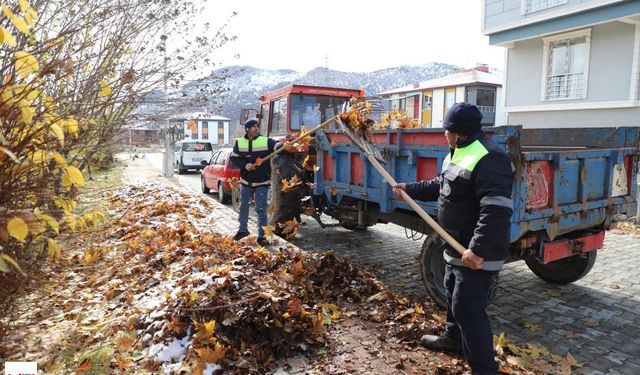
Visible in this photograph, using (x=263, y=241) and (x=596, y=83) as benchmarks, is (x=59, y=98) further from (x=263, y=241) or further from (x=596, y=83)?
(x=596, y=83)

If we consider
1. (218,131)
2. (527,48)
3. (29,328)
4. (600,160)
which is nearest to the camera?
(29,328)

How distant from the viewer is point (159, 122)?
5723 mm

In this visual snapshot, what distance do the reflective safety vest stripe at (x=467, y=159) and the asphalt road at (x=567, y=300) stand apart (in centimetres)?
179

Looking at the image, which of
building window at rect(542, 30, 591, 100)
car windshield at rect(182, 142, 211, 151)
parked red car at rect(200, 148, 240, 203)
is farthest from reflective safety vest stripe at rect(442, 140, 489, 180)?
car windshield at rect(182, 142, 211, 151)

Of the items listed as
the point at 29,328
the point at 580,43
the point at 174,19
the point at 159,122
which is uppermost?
the point at 580,43

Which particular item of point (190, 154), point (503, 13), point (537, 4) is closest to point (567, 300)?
point (537, 4)

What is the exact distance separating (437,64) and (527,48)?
468ft

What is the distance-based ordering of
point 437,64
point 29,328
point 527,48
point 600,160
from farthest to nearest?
point 437,64 → point 527,48 → point 600,160 → point 29,328

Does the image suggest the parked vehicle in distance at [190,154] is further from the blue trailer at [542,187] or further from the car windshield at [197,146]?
the blue trailer at [542,187]

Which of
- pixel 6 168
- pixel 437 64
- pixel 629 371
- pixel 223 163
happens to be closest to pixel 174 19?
pixel 6 168

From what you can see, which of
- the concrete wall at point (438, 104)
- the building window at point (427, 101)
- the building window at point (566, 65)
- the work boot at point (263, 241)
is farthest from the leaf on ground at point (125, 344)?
the building window at point (427, 101)

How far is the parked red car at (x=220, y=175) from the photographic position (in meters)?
11.2

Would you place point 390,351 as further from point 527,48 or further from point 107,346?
point 527,48

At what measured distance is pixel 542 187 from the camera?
4156mm
